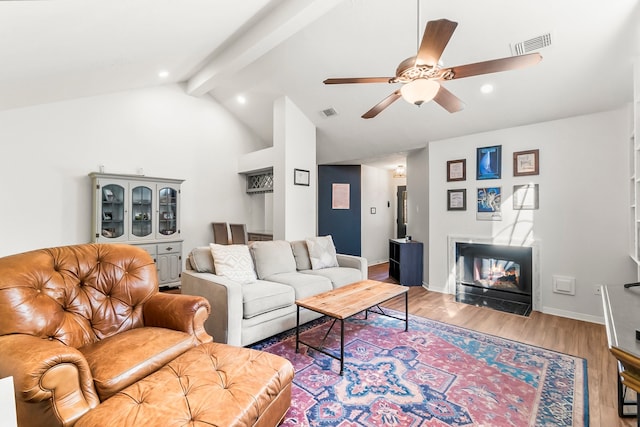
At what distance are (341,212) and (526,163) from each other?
343 cm

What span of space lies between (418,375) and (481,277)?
103 inches

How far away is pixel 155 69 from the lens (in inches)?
148

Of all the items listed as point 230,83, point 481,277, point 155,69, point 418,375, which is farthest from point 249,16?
point 481,277

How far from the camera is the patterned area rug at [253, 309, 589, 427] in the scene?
1725 mm

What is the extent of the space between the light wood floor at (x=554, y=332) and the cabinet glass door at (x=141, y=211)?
3.74 meters

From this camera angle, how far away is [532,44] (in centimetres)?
270

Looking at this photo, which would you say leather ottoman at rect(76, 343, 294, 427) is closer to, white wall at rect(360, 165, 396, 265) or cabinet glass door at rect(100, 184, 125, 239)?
cabinet glass door at rect(100, 184, 125, 239)

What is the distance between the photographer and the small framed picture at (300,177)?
4637 mm

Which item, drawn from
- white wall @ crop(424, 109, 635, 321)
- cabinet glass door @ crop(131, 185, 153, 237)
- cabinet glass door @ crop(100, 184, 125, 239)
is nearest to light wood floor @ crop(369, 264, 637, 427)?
white wall @ crop(424, 109, 635, 321)

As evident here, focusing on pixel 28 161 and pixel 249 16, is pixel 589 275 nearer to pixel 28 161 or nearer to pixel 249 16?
pixel 249 16

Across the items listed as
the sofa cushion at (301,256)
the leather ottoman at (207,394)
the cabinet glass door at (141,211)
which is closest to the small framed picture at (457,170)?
the sofa cushion at (301,256)

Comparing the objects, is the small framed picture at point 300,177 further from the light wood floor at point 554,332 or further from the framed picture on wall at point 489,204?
the framed picture on wall at point 489,204

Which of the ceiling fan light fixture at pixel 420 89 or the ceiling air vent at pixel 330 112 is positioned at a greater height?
the ceiling air vent at pixel 330 112

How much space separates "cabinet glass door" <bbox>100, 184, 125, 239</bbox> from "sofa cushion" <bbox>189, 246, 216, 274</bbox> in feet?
6.76
